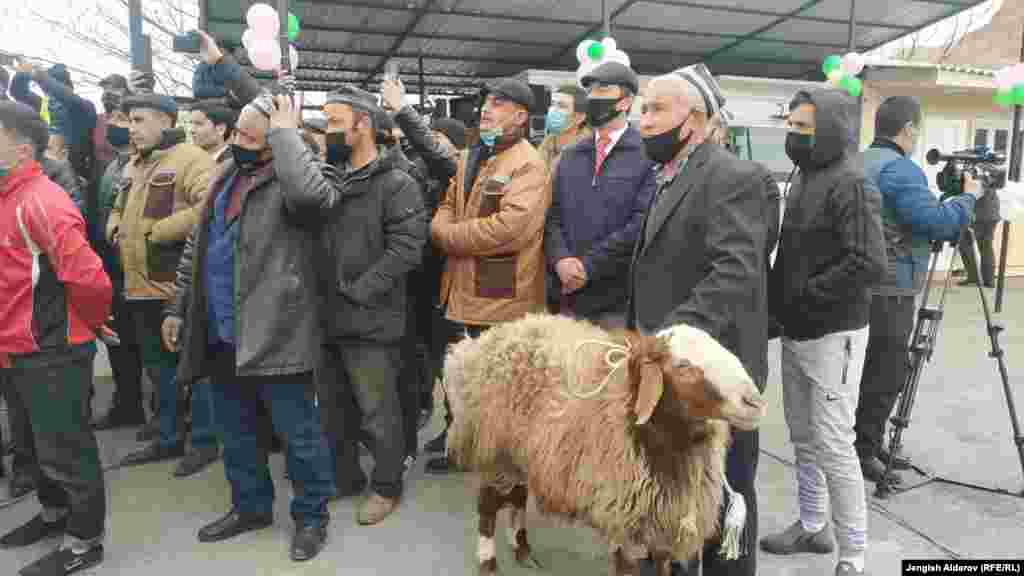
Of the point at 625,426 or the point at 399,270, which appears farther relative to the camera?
the point at 399,270

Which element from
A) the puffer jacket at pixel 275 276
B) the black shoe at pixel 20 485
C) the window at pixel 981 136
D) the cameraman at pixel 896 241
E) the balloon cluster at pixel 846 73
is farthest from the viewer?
the window at pixel 981 136

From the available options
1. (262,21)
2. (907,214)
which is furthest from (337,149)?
(907,214)

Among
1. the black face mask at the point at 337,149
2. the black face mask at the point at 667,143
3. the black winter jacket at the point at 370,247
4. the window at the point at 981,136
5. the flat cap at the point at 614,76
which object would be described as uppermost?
the window at the point at 981,136

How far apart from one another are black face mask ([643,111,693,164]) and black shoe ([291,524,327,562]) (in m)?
2.46

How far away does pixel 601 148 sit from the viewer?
3.78 m

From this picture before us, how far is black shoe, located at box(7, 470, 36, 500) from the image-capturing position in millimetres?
4270

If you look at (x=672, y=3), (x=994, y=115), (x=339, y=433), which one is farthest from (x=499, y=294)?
(x=994, y=115)

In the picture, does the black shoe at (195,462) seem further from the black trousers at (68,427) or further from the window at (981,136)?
the window at (981,136)

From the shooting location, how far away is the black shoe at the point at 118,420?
5.38m

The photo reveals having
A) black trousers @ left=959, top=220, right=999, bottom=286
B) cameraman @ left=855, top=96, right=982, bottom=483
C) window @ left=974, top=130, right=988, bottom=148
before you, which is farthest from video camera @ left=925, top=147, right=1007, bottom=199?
window @ left=974, top=130, right=988, bottom=148

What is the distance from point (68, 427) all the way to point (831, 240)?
3563mm

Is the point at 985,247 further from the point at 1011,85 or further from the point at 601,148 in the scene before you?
the point at 601,148

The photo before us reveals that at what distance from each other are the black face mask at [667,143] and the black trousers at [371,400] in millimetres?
1905

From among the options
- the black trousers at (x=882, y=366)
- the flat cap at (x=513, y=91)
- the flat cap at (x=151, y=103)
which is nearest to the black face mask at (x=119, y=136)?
the flat cap at (x=151, y=103)
